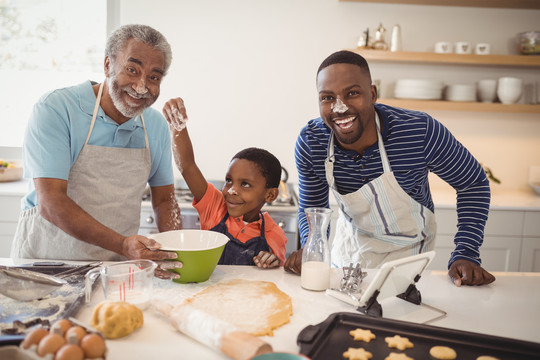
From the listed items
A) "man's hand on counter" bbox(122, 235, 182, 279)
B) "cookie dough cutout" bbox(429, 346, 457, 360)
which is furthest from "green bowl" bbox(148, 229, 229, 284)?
"cookie dough cutout" bbox(429, 346, 457, 360)

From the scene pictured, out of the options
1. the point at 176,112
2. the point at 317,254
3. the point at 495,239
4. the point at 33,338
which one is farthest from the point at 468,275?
the point at 495,239

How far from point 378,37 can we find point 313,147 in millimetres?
1742

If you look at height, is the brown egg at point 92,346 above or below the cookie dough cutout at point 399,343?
above

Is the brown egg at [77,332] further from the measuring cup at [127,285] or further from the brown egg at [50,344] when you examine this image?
the measuring cup at [127,285]

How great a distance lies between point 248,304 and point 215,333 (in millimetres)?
232

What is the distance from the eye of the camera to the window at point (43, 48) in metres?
3.23

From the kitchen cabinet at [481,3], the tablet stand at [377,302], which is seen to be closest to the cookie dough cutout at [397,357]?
the tablet stand at [377,302]

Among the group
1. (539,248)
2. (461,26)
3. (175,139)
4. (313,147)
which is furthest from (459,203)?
(461,26)

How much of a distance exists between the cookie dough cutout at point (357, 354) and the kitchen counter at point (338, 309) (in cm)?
11

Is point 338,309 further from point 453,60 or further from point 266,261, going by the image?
point 453,60

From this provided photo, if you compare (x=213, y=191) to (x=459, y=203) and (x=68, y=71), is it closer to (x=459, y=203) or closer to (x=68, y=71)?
(x=459, y=203)

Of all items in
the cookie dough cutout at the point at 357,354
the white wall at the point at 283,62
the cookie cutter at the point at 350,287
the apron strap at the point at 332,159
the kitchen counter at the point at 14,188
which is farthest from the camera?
the white wall at the point at 283,62

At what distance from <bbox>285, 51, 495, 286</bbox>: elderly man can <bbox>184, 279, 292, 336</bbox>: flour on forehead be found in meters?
0.20

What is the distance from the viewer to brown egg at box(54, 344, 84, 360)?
765 millimetres
